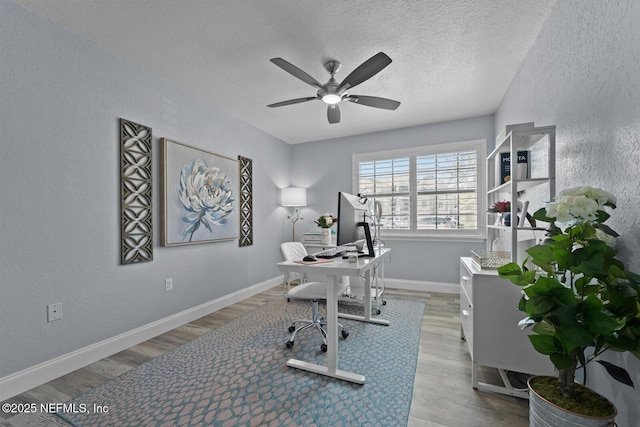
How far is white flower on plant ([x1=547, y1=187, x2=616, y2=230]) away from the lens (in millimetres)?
1009

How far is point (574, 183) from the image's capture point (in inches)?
59.8

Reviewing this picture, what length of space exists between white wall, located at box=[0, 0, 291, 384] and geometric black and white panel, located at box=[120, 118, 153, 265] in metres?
0.06

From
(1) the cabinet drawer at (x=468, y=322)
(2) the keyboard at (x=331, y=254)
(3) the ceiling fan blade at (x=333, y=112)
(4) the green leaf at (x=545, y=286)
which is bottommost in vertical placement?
(1) the cabinet drawer at (x=468, y=322)

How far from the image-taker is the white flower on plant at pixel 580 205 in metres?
1.01

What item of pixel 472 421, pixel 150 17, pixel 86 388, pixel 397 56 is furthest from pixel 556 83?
pixel 86 388

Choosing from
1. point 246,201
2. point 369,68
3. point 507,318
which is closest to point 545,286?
point 507,318

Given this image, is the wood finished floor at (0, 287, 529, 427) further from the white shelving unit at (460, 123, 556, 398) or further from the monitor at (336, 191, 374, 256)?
the monitor at (336, 191, 374, 256)

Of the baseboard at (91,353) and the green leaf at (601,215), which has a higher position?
the green leaf at (601,215)

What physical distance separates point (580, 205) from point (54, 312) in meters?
3.12

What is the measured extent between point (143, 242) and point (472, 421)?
9.29ft

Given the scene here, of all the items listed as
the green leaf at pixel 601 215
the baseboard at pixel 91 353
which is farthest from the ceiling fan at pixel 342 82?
the baseboard at pixel 91 353

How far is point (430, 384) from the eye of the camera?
181 centimetres

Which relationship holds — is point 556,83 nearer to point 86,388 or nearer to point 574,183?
point 574,183

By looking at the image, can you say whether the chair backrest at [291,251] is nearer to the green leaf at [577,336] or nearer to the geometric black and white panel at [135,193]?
the geometric black and white panel at [135,193]
